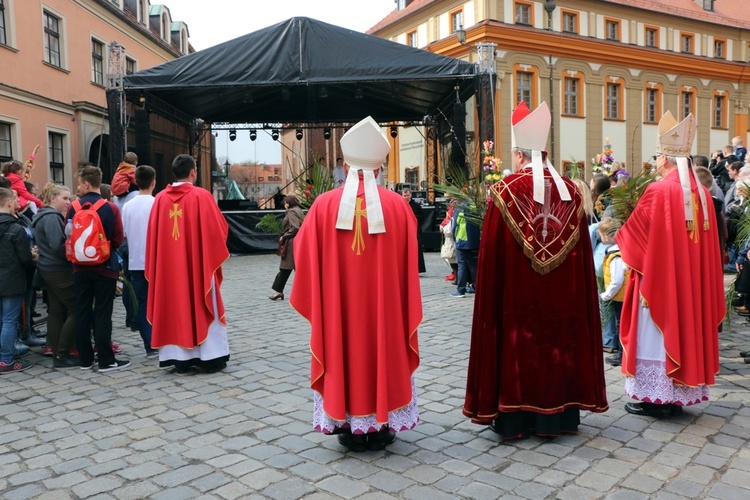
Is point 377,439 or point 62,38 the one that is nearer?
point 377,439

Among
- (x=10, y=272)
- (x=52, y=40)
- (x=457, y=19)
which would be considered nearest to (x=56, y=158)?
(x=52, y=40)

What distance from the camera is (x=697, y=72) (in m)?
38.7

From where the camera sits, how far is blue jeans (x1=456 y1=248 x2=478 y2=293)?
998cm

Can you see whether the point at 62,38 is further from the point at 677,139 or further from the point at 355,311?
the point at 677,139

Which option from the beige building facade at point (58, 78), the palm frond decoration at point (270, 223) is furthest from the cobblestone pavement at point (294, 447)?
the palm frond decoration at point (270, 223)

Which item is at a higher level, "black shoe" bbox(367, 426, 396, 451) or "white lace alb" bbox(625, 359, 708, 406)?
"white lace alb" bbox(625, 359, 708, 406)

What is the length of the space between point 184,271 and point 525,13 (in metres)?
30.8

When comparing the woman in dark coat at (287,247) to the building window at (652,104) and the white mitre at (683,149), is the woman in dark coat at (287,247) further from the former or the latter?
the building window at (652,104)

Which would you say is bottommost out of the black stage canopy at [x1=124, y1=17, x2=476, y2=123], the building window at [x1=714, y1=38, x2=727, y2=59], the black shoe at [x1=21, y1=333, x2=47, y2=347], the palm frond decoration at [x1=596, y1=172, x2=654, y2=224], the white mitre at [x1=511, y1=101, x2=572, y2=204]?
the black shoe at [x1=21, y1=333, x2=47, y2=347]

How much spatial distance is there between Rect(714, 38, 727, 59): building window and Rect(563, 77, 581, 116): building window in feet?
38.7

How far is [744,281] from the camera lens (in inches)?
249

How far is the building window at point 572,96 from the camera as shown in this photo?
34.2m

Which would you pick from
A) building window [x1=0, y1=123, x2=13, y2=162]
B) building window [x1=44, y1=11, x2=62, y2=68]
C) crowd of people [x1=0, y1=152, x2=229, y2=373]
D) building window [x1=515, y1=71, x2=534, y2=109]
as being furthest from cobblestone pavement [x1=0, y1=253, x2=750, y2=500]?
building window [x1=515, y1=71, x2=534, y2=109]

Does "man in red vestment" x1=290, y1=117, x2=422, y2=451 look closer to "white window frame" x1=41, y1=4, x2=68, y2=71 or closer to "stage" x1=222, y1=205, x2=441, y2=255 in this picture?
"stage" x1=222, y1=205, x2=441, y2=255
